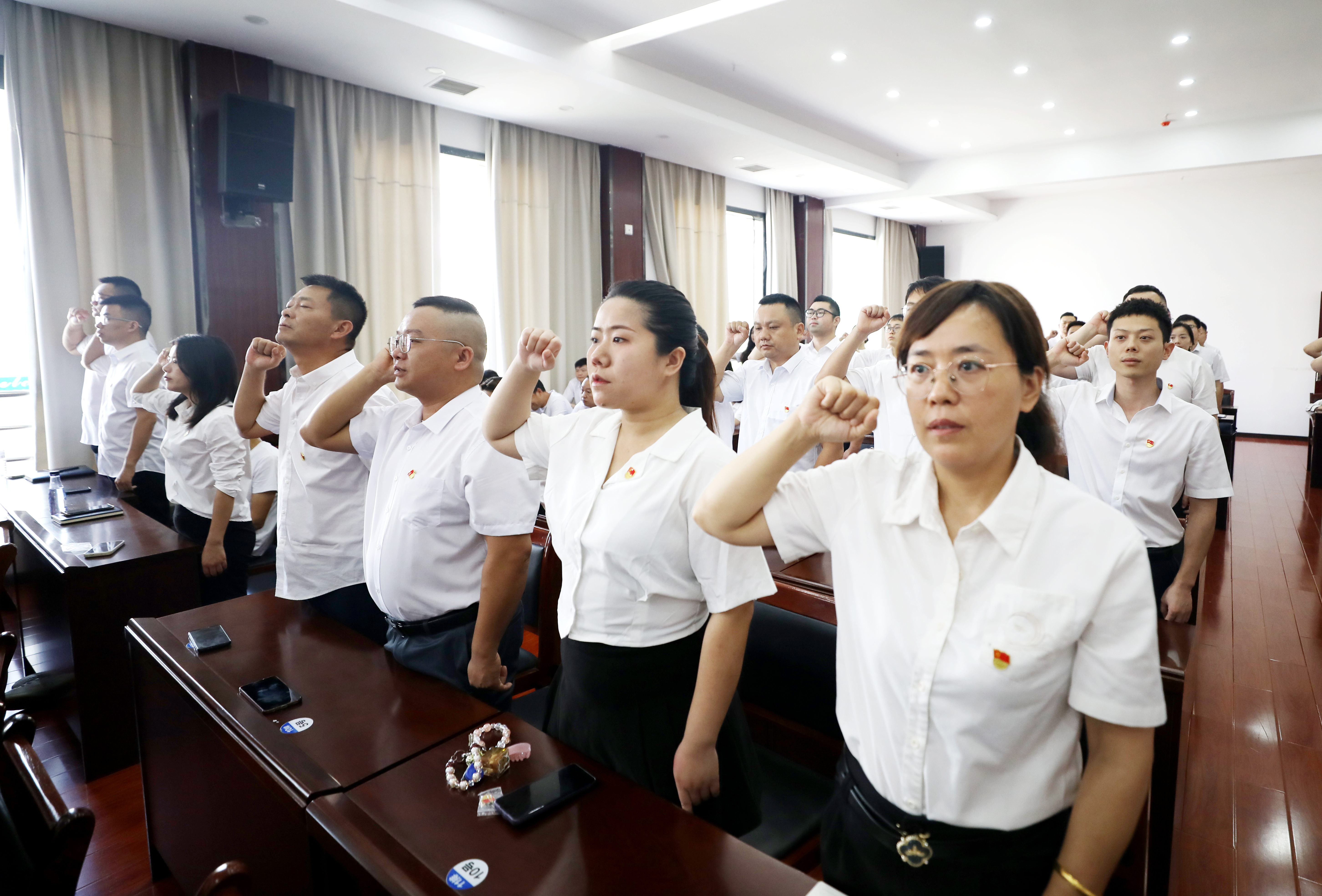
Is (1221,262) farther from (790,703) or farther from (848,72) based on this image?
(790,703)

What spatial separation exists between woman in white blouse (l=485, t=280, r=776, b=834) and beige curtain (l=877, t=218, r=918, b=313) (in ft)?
36.2

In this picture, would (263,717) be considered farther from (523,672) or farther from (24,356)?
(24,356)

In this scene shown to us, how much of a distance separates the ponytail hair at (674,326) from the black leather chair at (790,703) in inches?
23.6

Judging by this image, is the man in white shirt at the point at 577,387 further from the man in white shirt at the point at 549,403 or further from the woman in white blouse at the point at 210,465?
the woman in white blouse at the point at 210,465

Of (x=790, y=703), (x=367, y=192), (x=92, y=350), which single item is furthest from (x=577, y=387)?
(x=790, y=703)

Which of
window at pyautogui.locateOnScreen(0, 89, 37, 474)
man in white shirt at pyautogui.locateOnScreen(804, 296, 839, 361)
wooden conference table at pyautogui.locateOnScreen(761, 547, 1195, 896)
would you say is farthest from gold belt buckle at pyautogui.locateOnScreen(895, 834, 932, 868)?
window at pyautogui.locateOnScreen(0, 89, 37, 474)

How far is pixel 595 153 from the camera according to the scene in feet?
24.5

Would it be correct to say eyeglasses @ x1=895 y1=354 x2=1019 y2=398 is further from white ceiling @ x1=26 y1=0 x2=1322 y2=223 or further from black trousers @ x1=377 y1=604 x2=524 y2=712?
white ceiling @ x1=26 y1=0 x2=1322 y2=223

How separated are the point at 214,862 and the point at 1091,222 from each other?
13.0 m

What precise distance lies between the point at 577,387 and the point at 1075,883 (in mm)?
5775

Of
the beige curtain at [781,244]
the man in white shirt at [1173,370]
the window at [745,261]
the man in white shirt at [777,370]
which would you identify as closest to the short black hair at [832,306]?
the man in white shirt at [777,370]

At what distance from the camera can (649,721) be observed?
1.48 metres

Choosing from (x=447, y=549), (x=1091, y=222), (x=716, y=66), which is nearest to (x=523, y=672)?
(x=447, y=549)

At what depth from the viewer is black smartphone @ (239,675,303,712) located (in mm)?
1506
